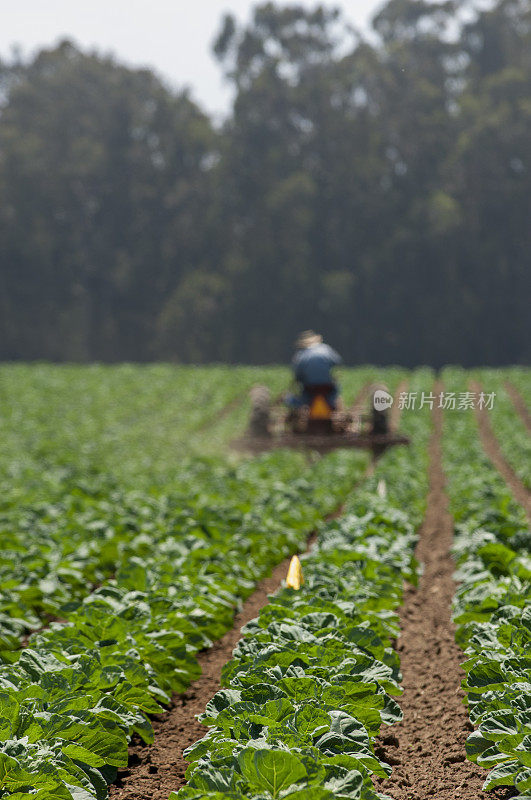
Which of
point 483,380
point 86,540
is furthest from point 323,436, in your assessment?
point 483,380

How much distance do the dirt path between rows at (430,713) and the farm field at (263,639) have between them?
0.01 metres

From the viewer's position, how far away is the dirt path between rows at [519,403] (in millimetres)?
23853

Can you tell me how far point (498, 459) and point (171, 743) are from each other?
14.5m

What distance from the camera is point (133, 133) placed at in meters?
56.0

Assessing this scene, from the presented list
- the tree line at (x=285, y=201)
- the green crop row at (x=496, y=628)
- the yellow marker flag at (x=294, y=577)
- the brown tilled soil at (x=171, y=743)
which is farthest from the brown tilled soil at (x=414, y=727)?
the tree line at (x=285, y=201)

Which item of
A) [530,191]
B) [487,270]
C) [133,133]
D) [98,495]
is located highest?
[133,133]

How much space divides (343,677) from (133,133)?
5585cm

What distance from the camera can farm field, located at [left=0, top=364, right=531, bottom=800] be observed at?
349 cm

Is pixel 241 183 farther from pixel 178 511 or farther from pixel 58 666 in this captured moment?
pixel 58 666

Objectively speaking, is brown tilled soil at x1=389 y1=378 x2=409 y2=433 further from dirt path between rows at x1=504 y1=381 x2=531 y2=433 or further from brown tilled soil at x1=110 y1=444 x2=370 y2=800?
brown tilled soil at x1=110 y1=444 x2=370 y2=800

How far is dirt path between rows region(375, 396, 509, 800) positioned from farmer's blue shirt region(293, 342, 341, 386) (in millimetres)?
6062

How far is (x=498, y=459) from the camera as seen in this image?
18031 millimetres

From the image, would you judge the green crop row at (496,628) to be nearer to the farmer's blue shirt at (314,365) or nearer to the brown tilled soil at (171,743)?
the brown tilled soil at (171,743)

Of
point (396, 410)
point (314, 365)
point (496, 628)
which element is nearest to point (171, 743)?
point (496, 628)
